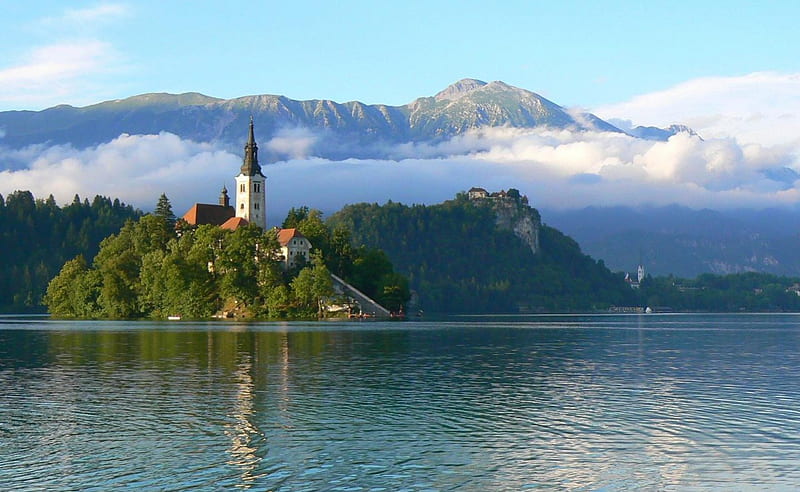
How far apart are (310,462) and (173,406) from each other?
16352 mm

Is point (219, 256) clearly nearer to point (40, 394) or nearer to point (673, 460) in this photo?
point (40, 394)

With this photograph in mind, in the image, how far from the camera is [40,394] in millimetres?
54375

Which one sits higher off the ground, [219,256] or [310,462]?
[219,256]

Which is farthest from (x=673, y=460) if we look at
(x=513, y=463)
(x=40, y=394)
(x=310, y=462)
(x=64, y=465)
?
(x=40, y=394)

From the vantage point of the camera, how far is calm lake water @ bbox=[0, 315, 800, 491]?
32.8 meters

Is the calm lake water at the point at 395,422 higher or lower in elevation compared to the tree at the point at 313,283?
lower

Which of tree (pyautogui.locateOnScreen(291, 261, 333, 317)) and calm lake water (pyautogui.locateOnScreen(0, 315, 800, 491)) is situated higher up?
tree (pyautogui.locateOnScreen(291, 261, 333, 317))

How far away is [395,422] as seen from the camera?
1735 inches

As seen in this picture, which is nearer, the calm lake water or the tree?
the calm lake water

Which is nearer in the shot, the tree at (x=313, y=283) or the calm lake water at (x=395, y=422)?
the calm lake water at (x=395, y=422)

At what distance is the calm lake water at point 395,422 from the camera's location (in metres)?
32.8

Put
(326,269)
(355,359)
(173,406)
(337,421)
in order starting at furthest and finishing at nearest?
(326,269) < (355,359) < (173,406) < (337,421)

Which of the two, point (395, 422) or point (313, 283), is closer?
point (395, 422)

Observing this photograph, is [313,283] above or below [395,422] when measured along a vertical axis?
above
